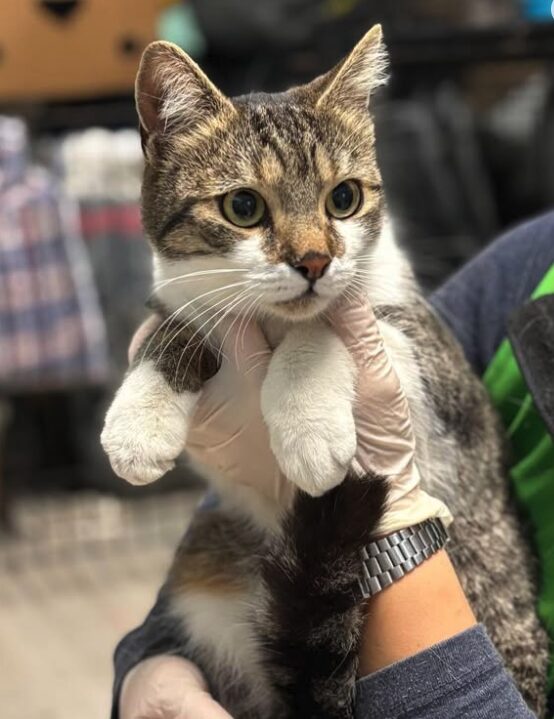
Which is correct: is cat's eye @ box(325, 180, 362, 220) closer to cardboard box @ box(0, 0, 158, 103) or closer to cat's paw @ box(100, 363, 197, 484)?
cat's paw @ box(100, 363, 197, 484)

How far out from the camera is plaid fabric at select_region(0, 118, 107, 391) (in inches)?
107

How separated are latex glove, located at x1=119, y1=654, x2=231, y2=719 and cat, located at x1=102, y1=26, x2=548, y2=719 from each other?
0.14ft

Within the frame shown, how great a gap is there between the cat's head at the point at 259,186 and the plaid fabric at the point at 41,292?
5.70 ft

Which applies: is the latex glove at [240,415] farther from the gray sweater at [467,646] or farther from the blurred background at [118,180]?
the blurred background at [118,180]

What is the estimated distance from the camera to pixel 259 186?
3.21 feet

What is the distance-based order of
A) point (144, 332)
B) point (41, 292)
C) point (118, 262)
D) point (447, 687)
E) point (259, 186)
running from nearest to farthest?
point (447, 687), point (259, 186), point (144, 332), point (41, 292), point (118, 262)

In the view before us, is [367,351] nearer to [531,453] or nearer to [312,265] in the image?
[312,265]

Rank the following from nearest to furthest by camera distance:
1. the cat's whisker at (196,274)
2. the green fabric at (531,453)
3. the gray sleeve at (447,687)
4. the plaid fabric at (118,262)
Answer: the gray sleeve at (447,687), the cat's whisker at (196,274), the green fabric at (531,453), the plaid fabric at (118,262)

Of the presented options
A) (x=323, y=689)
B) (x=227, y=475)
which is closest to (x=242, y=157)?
(x=227, y=475)

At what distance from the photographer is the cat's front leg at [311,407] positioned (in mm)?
899

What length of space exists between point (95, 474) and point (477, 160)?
1.71 metres

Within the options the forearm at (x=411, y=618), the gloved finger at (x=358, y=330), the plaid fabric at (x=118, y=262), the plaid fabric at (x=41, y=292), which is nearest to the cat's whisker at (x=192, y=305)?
the gloved finger at (x=358, y=330)

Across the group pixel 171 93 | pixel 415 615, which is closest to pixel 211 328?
pixel 171 93

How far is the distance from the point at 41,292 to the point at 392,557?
6.73 feet
